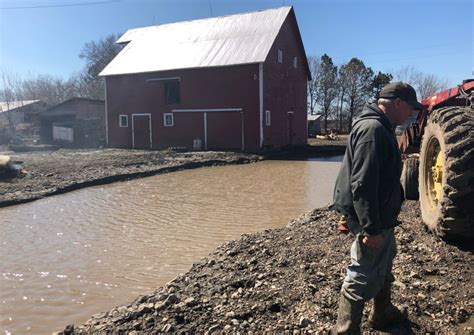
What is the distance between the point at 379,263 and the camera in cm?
329

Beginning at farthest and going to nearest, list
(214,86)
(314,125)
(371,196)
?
(314,125) → (214,86) → (371,196)

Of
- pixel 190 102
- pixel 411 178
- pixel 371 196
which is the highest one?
pixel 190 102

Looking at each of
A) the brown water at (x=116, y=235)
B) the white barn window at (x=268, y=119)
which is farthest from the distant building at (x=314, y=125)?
the brown water at (x=116, y=235)

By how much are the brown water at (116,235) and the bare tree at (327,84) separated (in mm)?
43261

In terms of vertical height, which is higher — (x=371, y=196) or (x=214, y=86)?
(x=214, y=86)

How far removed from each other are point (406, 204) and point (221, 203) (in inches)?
208

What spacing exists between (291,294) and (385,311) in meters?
1.00

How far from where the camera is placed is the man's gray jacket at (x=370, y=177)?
3.03 meters

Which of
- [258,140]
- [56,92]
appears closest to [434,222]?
[258,140]

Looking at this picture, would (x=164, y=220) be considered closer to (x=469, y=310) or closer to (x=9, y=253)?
(x=9, y=253)

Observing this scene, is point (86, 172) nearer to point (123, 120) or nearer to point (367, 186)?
point (367, 186)

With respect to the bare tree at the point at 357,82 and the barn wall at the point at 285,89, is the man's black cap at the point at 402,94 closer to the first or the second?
the barn wall at the point at 285,89

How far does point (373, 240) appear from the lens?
3078 mm

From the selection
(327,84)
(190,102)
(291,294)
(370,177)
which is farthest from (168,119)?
(327,84)
